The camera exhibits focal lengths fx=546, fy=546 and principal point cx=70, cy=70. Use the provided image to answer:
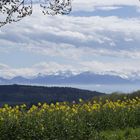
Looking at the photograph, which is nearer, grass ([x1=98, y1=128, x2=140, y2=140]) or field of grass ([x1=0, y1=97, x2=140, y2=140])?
field of grass ([x1=0, y1=97, x2=140, y2=140])

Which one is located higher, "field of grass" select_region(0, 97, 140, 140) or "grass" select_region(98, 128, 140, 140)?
"field of grass" select_region(0, 97, 140, 140)

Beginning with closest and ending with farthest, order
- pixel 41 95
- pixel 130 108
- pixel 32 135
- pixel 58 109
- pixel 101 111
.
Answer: pixel 32 135 → pixel 58 109 → pixel 101 111 → pixel 130 108 → pixel 41 95

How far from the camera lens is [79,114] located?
70.6 feet

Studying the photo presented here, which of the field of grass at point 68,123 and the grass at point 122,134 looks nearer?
the field of grass at point 68,123

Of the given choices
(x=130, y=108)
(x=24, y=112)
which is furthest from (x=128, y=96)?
(x=24, y=112)

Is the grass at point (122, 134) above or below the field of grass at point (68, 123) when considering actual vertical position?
below

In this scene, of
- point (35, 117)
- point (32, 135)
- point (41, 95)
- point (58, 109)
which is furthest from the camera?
point (41, 95)

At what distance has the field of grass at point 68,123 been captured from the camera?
17734mm

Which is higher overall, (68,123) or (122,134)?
(68,123)

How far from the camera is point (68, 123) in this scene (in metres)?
A: 19.0

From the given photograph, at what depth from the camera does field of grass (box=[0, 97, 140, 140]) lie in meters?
17.7

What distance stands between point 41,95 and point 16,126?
167544mm

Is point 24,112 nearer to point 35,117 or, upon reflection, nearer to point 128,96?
point 35,117

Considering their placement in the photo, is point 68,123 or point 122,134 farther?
point 122,134
